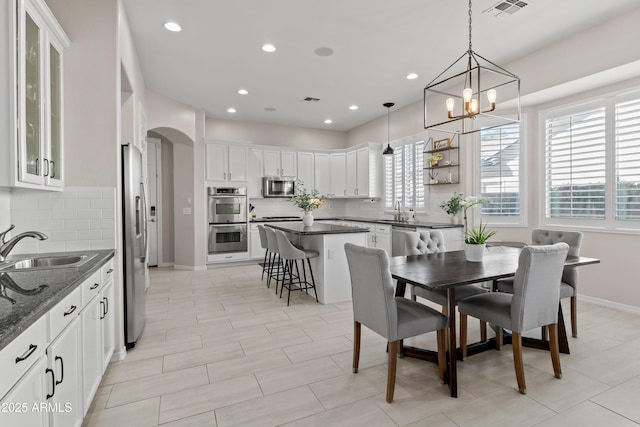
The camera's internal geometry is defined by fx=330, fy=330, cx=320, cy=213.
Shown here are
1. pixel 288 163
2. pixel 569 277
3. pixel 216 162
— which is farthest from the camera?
pixel 288 163

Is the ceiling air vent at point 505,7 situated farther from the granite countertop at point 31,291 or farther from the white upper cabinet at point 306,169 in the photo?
the white upper cabinet at point 306,169

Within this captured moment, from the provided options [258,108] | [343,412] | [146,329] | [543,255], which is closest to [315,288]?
[146,329]

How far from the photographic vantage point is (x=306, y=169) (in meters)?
7.41

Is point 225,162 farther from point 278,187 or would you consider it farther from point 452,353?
point 452,353

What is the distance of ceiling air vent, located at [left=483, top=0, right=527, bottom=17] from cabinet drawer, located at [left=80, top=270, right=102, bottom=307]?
151 inches

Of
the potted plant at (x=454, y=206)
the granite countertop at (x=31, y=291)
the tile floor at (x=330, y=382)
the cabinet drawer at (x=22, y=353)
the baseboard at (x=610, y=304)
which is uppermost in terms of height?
the potted plant at (x=454, y=206)

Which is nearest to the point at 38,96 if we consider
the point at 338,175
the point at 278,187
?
the point at 278,187

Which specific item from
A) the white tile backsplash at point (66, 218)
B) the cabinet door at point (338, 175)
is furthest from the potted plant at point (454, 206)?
the white tile backsplash at point (66, 218)

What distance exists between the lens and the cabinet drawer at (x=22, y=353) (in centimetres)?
97

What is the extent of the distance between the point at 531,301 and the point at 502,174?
10.1 feet

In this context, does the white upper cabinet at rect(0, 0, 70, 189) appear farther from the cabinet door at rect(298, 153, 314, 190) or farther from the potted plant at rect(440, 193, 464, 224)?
the cabinet door at rect(298, 153, 314, 190)

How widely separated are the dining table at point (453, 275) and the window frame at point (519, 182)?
68.3 inches

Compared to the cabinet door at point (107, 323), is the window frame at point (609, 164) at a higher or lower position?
higher

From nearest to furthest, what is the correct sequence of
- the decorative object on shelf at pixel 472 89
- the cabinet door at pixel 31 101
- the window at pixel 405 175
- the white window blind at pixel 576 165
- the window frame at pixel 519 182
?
the cabinet door at pixel 31 101 → the white window blind at pixel 576 165 → the decorative object on shelf at pixel 472 89 → the window frame at pixel 519 182 → the window at pixel 405 175
